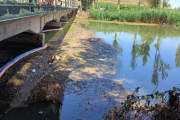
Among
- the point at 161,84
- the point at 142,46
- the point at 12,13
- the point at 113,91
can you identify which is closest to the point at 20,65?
the point at 12,13

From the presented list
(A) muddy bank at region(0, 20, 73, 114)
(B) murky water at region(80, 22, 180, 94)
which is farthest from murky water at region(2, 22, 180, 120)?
(A) muddy bank at region(0, 20, 73, 114)

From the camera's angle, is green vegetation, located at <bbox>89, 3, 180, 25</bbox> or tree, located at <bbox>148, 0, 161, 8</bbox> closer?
green vegetation, located at <bbox>89, 3, 180, 25</bbox>

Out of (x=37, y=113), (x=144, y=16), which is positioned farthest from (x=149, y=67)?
(x=144, y=16)

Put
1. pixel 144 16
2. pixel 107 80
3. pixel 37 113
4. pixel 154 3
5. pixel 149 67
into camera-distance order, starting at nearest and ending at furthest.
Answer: pixel 37 113
pixel 107 80
pixel 149 67
pixel 144 16
pixel 154 3

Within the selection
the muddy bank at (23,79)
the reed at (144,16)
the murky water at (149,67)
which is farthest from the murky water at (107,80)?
the reed at (144,16)

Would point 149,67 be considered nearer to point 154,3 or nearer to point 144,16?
point 144,16

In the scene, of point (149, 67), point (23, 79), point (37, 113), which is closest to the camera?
point (37, 113)

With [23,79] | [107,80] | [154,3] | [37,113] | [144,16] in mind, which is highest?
[154,3]

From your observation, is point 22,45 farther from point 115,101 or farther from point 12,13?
point 115,101

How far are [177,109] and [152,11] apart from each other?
3059 cm

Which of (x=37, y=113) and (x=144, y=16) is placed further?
(x=144, y=16)

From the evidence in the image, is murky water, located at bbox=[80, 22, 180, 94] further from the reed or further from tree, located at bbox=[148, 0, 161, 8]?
tree, located at bbox=[148, 0, 161, 8]

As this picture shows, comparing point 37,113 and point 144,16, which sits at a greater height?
point 144,16

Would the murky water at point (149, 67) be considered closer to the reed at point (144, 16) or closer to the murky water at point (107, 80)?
the murky water at point (107, 80)
